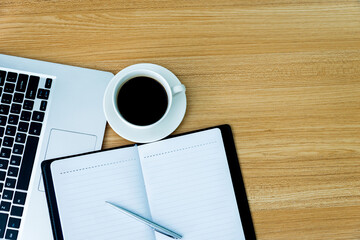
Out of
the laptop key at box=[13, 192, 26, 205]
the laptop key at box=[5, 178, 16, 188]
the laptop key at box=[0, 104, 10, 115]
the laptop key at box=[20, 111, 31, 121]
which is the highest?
the laptop key at box=[0, 104, 10, 115]

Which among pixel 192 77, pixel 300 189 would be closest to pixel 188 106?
pixel 192 77

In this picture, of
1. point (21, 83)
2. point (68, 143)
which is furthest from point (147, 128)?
point (21, 83)

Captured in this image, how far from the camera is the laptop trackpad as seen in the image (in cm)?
69

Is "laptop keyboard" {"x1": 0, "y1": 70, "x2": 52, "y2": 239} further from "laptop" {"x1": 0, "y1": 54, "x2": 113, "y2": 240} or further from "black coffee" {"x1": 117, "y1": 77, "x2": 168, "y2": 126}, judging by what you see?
"black coffee" {"x1": 117, "y1": 77, "x2": 168, "y2": 126}

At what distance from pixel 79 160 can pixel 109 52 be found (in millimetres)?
218

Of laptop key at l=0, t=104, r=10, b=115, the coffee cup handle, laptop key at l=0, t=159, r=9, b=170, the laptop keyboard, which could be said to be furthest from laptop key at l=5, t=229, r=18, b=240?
the coffee cup handle

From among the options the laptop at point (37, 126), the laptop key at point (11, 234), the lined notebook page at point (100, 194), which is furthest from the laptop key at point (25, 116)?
the laptop key at point (11, 234)

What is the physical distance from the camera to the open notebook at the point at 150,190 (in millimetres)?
667

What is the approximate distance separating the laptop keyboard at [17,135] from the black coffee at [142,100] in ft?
0.52

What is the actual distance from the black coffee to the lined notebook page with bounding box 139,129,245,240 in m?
0.07

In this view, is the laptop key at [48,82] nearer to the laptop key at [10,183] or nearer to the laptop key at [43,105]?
the laptop key at [43,105]

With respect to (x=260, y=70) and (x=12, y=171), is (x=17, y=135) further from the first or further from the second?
(x=260, y=70)

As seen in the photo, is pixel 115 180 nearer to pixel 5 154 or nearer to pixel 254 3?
pixel 5 154

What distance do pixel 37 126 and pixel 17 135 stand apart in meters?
0.04
